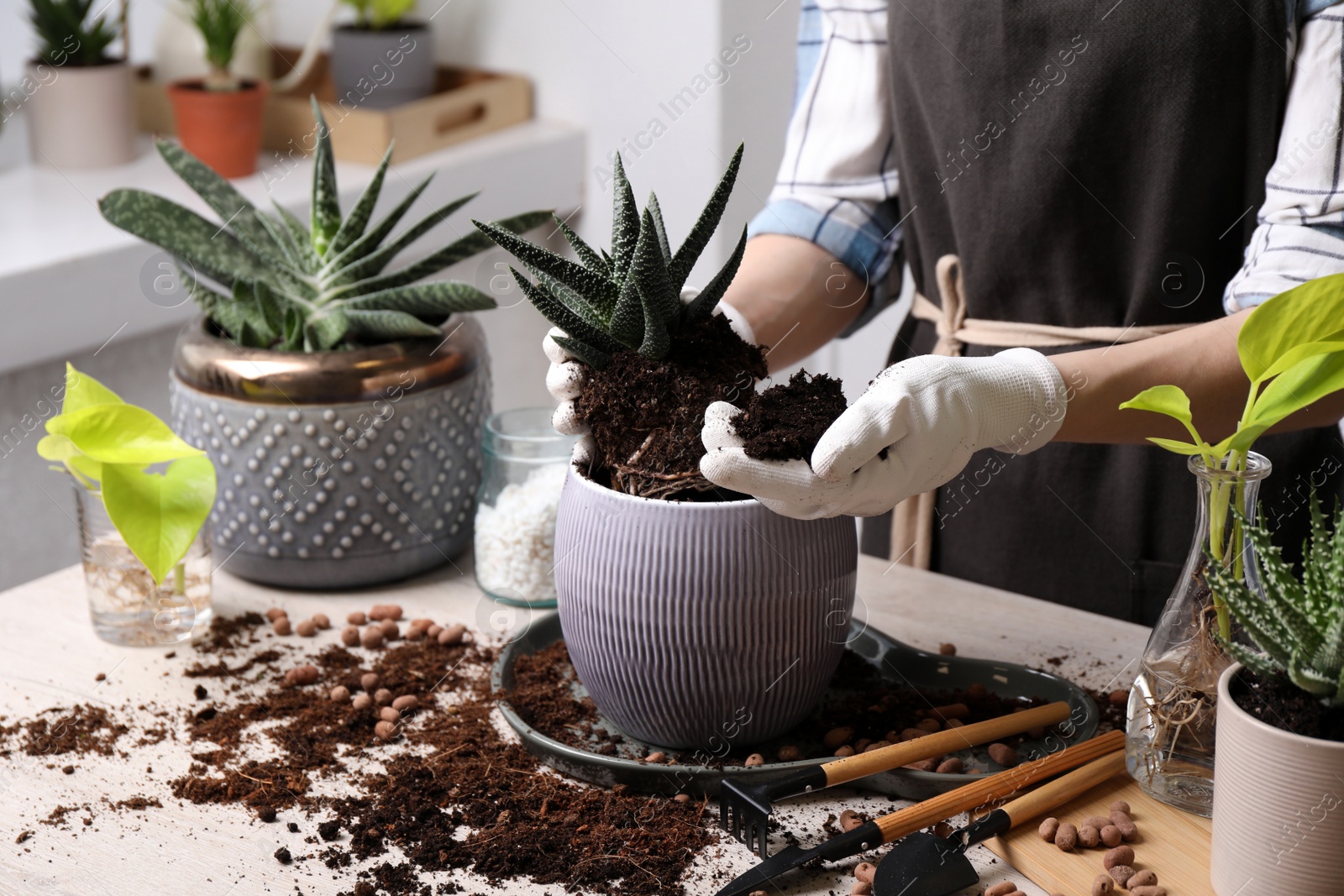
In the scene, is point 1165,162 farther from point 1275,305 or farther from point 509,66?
point 509,66

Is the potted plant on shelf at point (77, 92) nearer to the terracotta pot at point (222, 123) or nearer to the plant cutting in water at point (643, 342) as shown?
the terracotta pot at point (222, 123)

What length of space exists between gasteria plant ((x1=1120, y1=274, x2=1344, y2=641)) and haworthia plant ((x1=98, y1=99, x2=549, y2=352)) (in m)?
0.63

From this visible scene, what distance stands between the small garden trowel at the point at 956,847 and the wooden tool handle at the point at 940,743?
5 centimetres

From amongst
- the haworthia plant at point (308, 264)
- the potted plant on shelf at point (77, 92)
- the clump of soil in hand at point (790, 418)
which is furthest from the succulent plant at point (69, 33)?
the clump of soil in hand at point (790, 418)

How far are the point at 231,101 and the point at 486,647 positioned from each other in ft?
4.77

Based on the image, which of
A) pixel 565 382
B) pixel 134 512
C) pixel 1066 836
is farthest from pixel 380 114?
pixel 1066 836

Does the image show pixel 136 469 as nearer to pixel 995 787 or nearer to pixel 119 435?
pixel 119 435

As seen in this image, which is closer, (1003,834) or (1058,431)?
(1003,834)

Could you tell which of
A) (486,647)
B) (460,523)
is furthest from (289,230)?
(486,647)

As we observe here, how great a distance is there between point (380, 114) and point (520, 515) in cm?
132

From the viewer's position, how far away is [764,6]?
2174mm

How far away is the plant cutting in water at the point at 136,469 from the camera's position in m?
1.02

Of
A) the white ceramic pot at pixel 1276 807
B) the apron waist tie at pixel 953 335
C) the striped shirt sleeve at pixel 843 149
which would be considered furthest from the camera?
the striped shirt sleeve at pixel 843 149

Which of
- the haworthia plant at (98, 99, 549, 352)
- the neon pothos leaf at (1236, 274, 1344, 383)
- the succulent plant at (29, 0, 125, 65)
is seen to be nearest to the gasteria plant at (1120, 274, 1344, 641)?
the neon pothos leaf at (1236, 274, 1344, 383)
